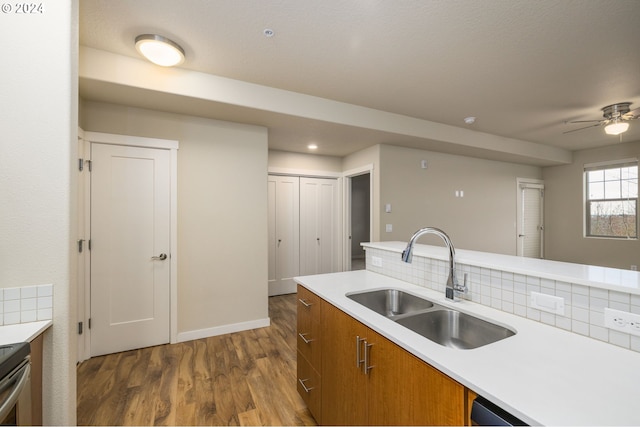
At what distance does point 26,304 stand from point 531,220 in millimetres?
7333

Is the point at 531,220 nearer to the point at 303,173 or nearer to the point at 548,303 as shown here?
the point at 303,173

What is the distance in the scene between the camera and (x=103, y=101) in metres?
2.52

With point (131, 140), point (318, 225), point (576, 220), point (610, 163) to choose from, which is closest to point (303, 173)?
point (318, 225)

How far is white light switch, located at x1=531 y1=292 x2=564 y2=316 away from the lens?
108 cm

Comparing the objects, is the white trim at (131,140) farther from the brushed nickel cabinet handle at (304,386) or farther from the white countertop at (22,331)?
the brushed nickel cabinet handle at (304,386)

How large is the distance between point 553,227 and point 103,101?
25.5 feet

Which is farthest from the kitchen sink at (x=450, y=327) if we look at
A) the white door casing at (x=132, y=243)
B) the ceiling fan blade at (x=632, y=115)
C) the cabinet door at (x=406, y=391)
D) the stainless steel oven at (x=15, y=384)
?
the ceiling fan blade at (x=632, y=115)

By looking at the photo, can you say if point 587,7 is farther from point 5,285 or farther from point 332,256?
point 332,256

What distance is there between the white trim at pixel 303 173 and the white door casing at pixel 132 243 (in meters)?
1.80

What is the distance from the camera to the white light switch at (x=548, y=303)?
1.08 metres

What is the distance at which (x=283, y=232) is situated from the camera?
14.8 feet

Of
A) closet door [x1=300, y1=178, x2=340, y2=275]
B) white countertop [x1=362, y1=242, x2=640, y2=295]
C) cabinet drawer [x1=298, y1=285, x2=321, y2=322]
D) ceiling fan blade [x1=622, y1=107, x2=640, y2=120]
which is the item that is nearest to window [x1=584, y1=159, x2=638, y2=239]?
ceiling fan blade [x1=622, y1=107, x2=640, y2=120]

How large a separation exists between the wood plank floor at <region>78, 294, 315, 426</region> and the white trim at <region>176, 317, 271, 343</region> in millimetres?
67

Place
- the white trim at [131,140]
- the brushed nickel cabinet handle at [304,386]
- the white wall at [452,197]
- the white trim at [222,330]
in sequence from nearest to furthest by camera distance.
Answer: the brushed nickel cabinet handle at [304,386], the white trim at [131,140], the white trim at [222,330], the white wall at [452,197]
